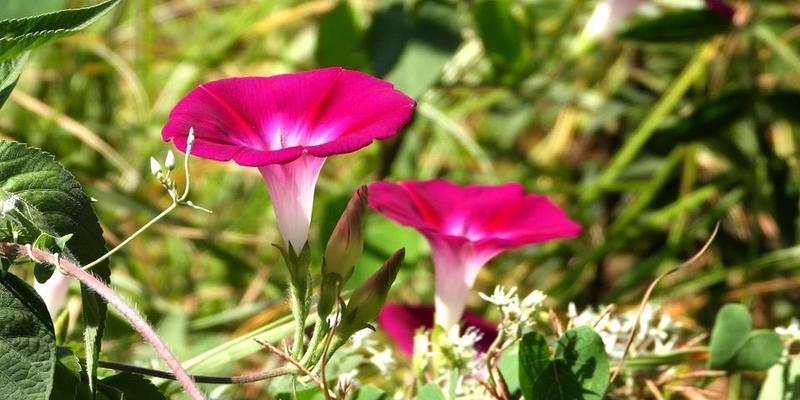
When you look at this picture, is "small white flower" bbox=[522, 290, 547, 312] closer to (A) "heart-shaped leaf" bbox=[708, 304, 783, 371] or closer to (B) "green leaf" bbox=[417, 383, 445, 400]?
(B) "green leaf" bbox=[417, 383, 445, 400]

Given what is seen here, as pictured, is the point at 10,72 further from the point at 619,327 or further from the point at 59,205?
the point at 619,327

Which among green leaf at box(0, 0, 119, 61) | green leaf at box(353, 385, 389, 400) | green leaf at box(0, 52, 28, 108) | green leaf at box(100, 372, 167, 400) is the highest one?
green leaf at box(0, 0, 119, 61)

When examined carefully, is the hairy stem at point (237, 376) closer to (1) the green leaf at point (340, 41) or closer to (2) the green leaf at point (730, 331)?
(2) the green leaf at point (730, 331)

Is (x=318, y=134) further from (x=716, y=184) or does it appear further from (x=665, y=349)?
(x=716, y=184)

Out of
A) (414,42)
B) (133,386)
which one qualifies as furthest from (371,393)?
(414,42)

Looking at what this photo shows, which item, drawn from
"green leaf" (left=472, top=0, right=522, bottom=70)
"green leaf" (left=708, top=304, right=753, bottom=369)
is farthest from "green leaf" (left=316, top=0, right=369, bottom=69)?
"green leaf" (left=708, top=304, right=753, bottom=369)

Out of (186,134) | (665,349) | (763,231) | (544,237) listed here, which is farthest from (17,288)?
(763,231)
